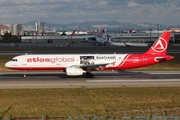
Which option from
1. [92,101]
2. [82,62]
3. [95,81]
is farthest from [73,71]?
[92,101]

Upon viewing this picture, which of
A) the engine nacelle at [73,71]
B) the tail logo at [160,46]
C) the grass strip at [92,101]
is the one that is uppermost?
the tail logo at [160,46]

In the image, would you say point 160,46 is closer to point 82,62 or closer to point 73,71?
point 82,62

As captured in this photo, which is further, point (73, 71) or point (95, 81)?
point (73, 71)

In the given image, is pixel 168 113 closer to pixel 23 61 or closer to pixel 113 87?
pixel 113 87

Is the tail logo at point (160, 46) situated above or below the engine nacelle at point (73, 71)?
above

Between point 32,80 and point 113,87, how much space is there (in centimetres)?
1075

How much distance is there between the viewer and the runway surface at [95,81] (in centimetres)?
3988

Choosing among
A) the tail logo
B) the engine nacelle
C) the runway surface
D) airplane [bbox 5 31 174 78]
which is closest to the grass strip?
the runway surface

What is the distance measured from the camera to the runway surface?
39.9 metres

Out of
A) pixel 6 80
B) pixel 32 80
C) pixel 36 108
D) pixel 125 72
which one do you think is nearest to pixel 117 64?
pixel 125 72

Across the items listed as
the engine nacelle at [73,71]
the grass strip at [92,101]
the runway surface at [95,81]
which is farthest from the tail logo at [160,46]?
the grass strip at [92,101]

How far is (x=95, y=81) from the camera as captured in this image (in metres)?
43.1

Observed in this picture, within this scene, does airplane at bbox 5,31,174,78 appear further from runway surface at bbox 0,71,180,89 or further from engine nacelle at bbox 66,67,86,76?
runway surface at bbox 0,71,180,89

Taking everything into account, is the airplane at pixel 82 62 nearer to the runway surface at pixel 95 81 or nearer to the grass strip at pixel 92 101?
Answer: the runway surface at pixel 95 81
